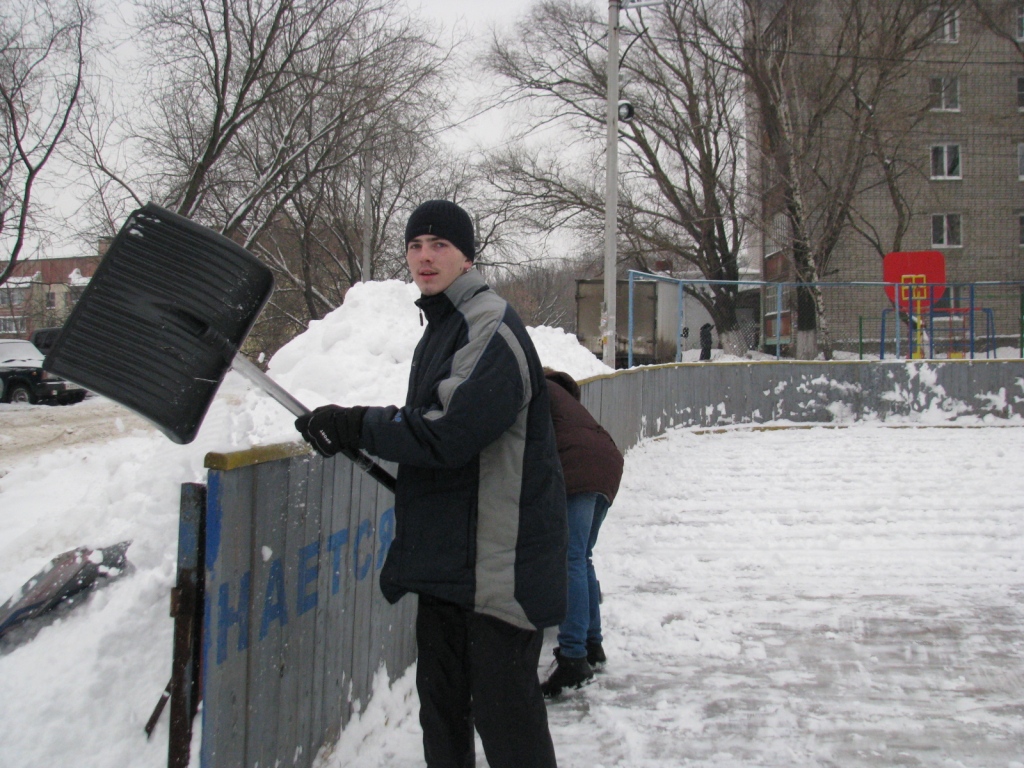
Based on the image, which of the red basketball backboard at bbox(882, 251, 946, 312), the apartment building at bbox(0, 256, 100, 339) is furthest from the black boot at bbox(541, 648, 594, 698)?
the red basketball backboard at bbox(882, 251, 946, 312)

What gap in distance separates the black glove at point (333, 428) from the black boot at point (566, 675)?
6.37 feet

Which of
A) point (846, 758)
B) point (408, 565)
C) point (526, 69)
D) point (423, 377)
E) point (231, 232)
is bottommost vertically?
point (846, 758)

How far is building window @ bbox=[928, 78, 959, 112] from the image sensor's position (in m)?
27.0

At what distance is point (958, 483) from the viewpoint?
827cm

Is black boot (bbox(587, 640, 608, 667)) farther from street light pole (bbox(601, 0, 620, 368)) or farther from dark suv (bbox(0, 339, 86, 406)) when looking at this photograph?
dark suv (bbox(0, 339, 86, 406))

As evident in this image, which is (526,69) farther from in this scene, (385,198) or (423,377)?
(423,377)

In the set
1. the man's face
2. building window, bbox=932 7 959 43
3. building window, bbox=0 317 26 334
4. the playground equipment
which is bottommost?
the man's face

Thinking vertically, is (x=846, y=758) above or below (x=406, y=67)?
below

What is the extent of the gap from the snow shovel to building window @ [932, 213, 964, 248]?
1312 inches

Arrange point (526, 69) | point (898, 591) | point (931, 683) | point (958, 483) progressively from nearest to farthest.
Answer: point (931, 683)
point (898, 591)
point (958, 483)
point (526, 69)

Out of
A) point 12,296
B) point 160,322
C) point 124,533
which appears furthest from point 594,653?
point 12,296

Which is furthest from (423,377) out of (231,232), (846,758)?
(231,232)

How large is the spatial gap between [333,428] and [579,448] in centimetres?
168

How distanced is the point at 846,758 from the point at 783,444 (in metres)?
8.83
